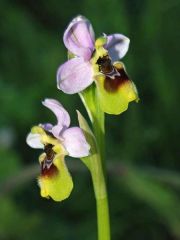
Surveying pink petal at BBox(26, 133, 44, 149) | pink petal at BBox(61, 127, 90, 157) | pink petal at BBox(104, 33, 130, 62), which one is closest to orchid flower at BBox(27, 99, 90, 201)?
pink petal at BBox(61, 127, 90, 157)

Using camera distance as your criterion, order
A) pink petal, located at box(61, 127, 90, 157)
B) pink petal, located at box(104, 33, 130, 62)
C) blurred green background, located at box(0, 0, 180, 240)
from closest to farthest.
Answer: pink petal, located at box(61, 127, 90, 157) → pink petal, located at box(104, 33, 130, 62) → blurred green background, located at box(0, 0, 180, 240)

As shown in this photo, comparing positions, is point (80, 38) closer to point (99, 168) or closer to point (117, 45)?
point (117, 45)

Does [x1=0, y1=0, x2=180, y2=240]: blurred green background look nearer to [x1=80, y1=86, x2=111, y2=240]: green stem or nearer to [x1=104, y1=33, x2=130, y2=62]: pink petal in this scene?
[x1=104, y1=33, x2=130, y2=62]: pink petal

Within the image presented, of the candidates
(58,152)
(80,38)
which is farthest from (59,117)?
(80,38)

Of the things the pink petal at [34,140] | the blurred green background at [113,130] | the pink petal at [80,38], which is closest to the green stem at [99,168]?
the pink petal at [80,38]

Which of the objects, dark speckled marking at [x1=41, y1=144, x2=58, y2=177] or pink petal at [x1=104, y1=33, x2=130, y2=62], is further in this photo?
pink petal at [x1=104, y1=33, x2=130, y2=62]

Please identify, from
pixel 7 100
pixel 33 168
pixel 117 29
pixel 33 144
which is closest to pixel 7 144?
pixel 7 100
